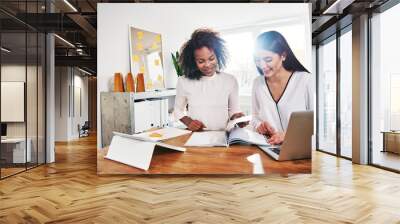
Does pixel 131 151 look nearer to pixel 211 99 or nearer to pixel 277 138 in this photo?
pixel 211 99

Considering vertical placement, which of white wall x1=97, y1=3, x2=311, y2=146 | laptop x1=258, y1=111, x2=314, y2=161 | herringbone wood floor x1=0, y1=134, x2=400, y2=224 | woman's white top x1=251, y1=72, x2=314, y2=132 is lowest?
herringbone wood floor x1=0, y1=134, x2=400, y2=224

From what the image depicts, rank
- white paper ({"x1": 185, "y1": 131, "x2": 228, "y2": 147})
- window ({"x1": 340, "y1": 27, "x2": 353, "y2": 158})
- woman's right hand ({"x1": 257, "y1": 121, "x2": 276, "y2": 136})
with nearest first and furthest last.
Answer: white paper ({"x1": 185, "y1": 131, "x2": 228, "y2": 147}) → woman's right hand ({"x1": 257, "y1": 121, "x2": 276, "y2": 136}) → window ({"x1": 340, "y1": 27, "x2": 353, "y2": 158})

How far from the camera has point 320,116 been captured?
369 inches

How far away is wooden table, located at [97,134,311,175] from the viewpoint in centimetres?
522

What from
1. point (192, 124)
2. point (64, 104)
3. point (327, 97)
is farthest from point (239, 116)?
point (64, 104)

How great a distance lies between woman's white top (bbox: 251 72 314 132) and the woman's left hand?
0.22 ft

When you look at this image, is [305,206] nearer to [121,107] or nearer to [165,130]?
[165,130]

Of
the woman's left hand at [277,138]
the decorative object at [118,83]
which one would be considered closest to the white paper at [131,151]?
the decorative object at [118,83]

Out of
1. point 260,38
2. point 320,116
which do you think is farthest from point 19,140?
point 320,116

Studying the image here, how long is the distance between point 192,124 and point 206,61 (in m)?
0.94

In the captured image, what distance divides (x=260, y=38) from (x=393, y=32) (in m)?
2.37

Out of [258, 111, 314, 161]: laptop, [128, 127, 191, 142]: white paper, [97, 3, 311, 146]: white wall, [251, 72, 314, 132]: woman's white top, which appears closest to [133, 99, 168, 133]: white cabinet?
[128, 127, 191, 142]: white paper

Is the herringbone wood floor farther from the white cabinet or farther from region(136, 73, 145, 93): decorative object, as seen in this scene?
region(136, 73, 145, 93): decorative object

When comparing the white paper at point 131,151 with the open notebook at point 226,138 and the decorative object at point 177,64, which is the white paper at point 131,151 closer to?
the open notebook at point 226,138
